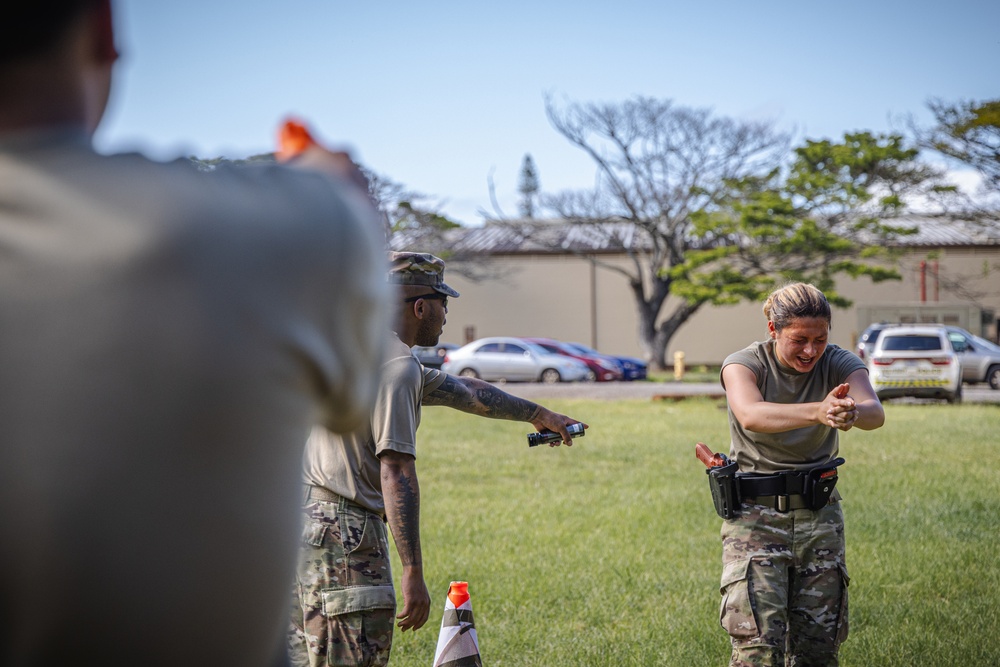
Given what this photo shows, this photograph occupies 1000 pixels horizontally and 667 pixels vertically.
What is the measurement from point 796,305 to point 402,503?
191cm

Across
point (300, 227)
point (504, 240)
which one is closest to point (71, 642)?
point (300, 227)

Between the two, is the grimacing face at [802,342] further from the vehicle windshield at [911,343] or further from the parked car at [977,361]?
the parked car at [977,361]

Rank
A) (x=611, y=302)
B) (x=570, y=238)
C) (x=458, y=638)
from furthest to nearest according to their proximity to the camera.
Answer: (x=611, y=302)
(x=570, y=238)
(x=458, y=638)

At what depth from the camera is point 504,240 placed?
53812 mm

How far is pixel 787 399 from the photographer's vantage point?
4539mm

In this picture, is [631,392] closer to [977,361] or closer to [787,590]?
[977,361]

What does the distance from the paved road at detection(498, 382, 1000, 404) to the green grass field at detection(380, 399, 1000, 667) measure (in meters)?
9.33

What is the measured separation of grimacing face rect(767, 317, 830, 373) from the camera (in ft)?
14.2

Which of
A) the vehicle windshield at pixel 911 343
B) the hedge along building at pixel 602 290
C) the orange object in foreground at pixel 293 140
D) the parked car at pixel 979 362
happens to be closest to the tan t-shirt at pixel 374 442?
the orange object in foreground at pixel 293 140

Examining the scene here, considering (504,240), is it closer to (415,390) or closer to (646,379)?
(646,379)

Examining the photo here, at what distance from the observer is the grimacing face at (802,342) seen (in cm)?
433

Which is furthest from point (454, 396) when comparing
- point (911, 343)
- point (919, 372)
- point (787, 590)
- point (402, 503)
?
point (911, 343)

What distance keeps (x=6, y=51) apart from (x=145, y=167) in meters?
0.18

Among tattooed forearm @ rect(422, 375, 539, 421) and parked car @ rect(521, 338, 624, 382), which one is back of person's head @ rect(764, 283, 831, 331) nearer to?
tattooed forearm @ rect(422, 375, 539, 421)
